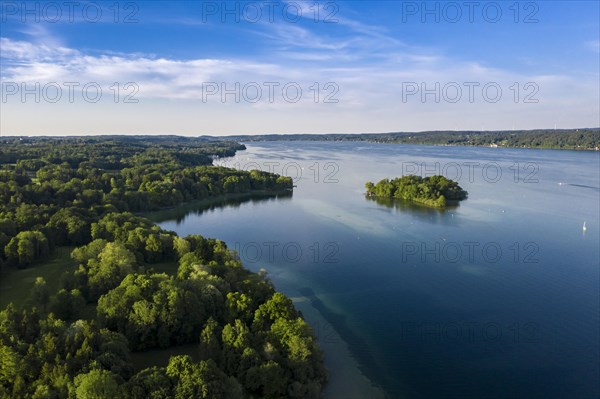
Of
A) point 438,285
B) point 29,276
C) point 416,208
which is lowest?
point 438,285

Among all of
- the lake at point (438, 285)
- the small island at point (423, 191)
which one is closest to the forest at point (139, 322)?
the lake at point (438, 285)

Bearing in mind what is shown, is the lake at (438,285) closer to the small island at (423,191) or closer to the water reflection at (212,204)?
the water reflection at (212,204)

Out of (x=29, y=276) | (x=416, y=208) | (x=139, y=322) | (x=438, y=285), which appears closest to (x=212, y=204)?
(x=416, y=208)

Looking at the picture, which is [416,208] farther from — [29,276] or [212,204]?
[29,276]

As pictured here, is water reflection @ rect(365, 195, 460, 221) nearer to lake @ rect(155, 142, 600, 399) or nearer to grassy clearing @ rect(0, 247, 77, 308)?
lake @ rect(155, 142, 600, 399)

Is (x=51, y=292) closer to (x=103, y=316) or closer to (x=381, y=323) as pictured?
(x=103, y=316)

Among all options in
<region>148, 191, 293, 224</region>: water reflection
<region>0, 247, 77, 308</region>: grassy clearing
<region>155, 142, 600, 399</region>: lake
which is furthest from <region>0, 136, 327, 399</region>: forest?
<region>148, 191, 293, 224</region>: water reflection
